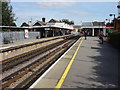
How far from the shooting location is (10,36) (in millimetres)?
29922

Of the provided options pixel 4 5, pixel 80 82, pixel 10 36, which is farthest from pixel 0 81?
pixel 4 5

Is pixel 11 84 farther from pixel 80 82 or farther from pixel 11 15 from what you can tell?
pixel 11 15

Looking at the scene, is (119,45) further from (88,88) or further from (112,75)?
(88,88)

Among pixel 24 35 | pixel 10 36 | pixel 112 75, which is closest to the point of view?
pixel 112 75

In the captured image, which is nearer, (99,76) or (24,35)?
(99,76)

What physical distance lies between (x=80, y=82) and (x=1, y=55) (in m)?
11.0

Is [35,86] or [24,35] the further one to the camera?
[24,35]

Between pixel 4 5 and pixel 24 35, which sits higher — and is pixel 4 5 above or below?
above

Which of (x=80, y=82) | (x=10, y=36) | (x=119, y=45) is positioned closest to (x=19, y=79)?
(x=80, y=82)

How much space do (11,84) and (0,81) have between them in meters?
0.67

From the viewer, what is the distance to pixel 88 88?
19.8 feet

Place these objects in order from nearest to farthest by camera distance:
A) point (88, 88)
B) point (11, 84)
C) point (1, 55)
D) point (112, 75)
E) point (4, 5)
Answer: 1. point (88, 88)
2. point (11, 84)
3. point (112, 75)
4. point (1, 55)
5. point (4, 5)

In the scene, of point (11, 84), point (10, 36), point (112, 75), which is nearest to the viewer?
point (11, 84)

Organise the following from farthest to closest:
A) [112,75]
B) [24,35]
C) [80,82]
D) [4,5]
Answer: [4,5]
[24,35]
[112,75]
[80,82]
